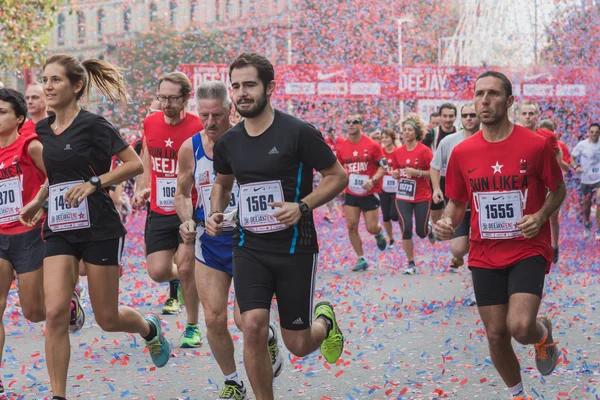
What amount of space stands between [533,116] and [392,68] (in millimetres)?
18369

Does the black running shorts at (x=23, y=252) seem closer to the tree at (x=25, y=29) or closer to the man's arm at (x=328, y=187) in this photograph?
the man's arm at (x=328, y=187)

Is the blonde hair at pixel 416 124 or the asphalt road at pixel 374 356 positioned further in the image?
the blonde hair at pixel 416 124

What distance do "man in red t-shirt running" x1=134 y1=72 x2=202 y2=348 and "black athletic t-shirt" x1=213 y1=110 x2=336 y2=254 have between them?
2.65 meters

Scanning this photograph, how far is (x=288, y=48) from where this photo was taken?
34.4 metres

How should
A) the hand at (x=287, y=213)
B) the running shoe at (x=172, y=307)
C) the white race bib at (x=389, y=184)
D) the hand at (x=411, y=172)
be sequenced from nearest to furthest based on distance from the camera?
the hand at (x=287, y=213) → the running shoe at (x=172, y=307) → the hand at (x=411, y=172) → the white race bib at (x=389, y=184)

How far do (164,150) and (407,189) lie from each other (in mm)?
5900

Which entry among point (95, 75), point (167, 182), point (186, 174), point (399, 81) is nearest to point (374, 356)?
point (186, 174)

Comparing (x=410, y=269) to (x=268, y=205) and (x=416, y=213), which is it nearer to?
(x=416, y=213)

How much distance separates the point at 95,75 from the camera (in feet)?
20.1

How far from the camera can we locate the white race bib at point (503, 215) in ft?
17.3

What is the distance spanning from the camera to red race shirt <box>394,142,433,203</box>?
1331cm

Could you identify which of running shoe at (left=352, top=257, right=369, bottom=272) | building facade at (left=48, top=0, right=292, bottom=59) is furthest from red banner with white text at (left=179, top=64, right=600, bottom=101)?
building facade at (left=48, top=0, right=292, bottom=59)

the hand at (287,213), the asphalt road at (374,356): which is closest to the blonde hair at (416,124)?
the asphalt road at (374,356)

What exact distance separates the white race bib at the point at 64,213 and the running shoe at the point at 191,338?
2.44 metres
